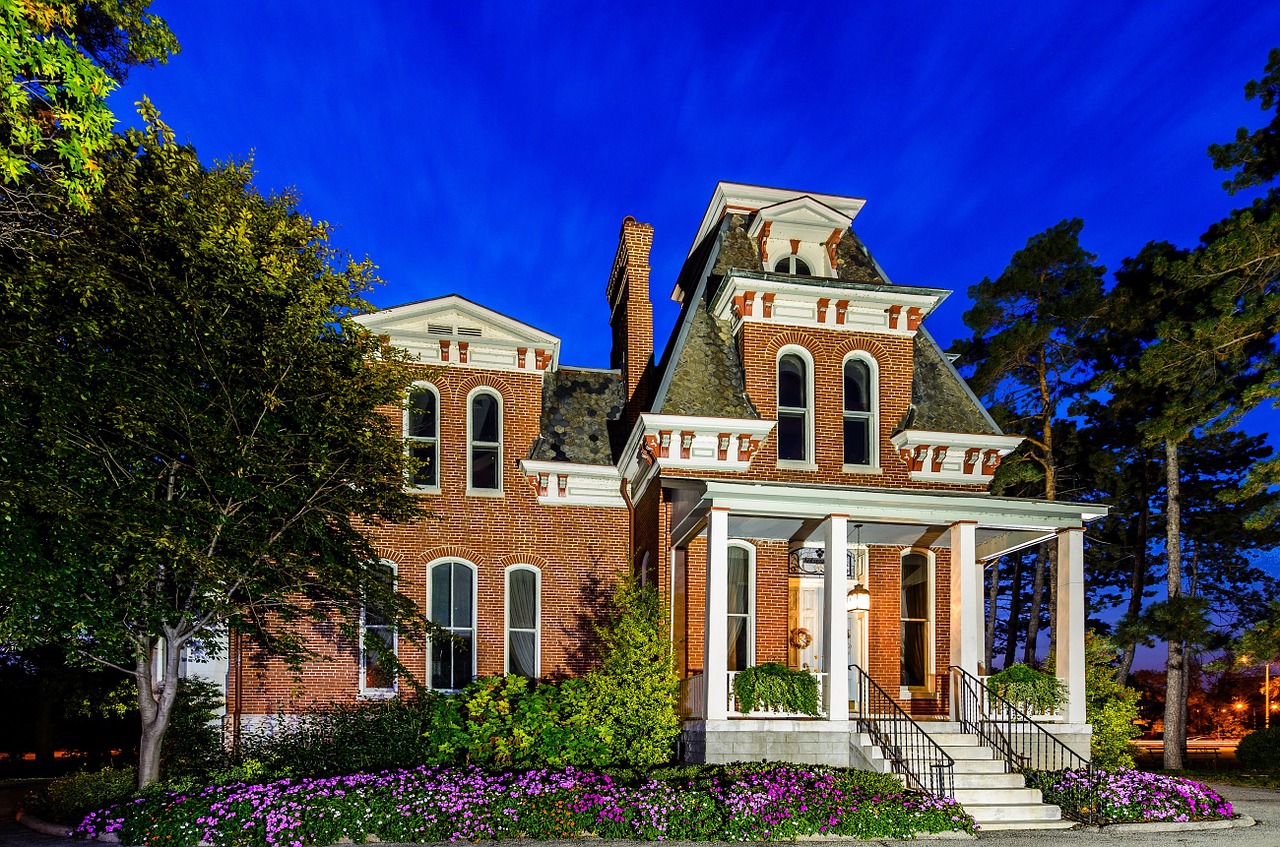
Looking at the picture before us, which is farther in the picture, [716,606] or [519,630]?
[519,630]

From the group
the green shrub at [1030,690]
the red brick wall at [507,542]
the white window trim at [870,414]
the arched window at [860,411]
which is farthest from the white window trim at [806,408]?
the green shrub at [1030,690]

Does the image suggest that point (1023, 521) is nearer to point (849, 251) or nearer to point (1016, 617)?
point (849, 251)

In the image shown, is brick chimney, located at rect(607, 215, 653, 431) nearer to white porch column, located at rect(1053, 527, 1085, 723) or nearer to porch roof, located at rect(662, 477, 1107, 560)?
porch roof, located at rect(662, 477, 1107, 560)

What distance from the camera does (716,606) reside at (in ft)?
48.3

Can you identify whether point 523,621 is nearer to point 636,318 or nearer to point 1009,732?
point 636,318

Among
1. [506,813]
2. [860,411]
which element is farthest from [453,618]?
[860,411]

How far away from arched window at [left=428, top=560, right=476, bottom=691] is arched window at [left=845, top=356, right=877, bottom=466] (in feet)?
26.0

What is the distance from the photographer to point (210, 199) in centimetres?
1306

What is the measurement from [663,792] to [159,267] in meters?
9.64

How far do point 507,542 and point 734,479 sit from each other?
5078mm

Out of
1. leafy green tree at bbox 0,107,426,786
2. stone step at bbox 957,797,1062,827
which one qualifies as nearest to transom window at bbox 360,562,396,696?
leafy green tree at bbox 0,107,426,786

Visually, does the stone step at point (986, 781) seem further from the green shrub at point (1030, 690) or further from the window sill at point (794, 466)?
the window sill at point (794, 466)

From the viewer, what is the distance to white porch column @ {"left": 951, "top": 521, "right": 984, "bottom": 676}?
1578cm

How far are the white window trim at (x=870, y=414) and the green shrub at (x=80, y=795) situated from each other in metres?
13.0
